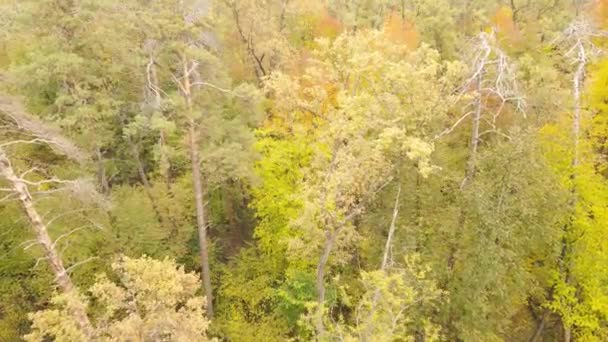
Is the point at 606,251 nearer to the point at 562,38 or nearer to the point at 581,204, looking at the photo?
the point at 581,204

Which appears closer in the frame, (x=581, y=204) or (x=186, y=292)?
(x=186, y=292)

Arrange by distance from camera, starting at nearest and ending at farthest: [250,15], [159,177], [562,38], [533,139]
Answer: [533,139] → [562,38] → [159,177] → [250,15]

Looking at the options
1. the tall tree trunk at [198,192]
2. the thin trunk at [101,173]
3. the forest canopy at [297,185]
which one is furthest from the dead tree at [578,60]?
the thin trunk at [101,173]

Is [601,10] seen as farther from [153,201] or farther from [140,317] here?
[140,317]

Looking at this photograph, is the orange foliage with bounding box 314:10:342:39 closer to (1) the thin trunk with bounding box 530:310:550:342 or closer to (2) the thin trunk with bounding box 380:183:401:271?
(2) the thin trunk with bounding box 380:183:401:271

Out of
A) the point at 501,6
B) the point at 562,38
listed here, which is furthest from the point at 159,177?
the point at 501,6

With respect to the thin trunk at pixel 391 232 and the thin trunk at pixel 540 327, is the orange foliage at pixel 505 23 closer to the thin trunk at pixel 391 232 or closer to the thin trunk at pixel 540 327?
the thin trunk at pixel 540 327
